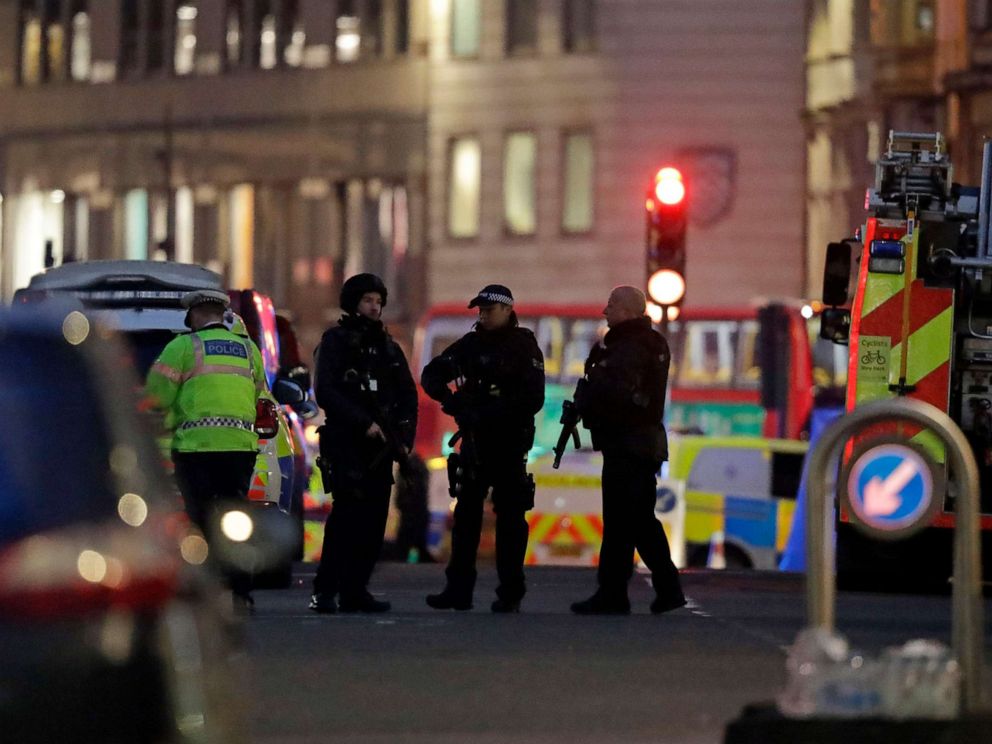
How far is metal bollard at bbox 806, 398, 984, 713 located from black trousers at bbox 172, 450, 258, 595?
6.78 m

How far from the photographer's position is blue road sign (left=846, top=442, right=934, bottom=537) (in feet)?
28.3

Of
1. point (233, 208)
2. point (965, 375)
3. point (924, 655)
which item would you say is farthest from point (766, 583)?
point (233, 208)

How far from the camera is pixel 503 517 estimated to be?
15.9 metres

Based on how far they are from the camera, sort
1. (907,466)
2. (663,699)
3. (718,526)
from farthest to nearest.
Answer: (718,526)
(663,699)
(907,466)

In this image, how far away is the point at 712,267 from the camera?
185 ft

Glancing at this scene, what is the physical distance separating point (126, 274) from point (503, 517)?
3.63 m

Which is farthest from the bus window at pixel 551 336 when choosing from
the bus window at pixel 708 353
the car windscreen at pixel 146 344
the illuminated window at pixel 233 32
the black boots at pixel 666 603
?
the black boots at pixel 666 603

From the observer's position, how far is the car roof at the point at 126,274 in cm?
1842

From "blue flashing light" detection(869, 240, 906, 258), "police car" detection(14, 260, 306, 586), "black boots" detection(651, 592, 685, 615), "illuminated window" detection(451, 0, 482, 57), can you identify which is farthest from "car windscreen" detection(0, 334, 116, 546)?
"illuminated window" detection(451, 0, 482, 57)

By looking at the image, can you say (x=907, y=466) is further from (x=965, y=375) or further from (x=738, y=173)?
(x=738, y=173)

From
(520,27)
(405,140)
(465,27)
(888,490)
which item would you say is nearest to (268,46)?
(405,140)

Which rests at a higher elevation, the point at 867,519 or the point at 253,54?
the point at 253,54

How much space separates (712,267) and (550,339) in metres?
9.02

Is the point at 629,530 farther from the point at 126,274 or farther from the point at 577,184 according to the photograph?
the point at 577,184
